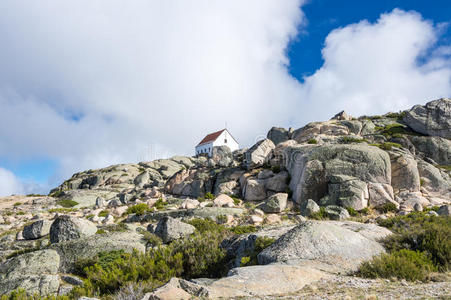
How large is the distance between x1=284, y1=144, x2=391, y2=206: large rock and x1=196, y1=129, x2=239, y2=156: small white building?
6976 centimetres

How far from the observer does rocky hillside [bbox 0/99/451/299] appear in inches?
255

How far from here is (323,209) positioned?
18625 mm

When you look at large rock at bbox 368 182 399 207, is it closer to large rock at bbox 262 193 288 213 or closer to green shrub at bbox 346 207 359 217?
green shrub at bbox 346 207 359 217

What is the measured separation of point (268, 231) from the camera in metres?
11.4

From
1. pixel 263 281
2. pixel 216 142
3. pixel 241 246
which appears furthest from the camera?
pixel 216 142

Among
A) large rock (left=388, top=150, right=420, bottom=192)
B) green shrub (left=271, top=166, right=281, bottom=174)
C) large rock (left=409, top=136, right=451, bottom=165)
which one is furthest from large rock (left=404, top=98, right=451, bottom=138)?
green shrub (left=271, top=166, right=281, bottom=174)

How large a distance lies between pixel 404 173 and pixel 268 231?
17802 millimetres

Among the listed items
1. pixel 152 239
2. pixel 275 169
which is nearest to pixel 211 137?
pixel 275 169

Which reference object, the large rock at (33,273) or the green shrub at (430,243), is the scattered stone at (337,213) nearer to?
the green shrub at (430,243)

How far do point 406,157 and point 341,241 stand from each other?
2009 centimetres

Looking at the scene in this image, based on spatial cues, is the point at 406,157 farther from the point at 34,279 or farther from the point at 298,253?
the point at 34,279

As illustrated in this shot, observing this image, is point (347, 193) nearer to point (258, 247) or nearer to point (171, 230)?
point (258, 247)

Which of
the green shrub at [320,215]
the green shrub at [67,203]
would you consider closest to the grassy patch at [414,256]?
the green shrub at [320,215]

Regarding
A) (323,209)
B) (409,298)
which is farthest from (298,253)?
(323,209)
